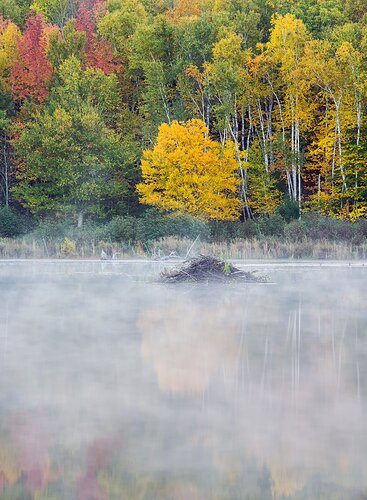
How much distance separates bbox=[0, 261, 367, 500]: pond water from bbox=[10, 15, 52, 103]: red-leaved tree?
1437 inches

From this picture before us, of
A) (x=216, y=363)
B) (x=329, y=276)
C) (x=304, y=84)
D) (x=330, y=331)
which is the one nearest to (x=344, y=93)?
(x=304, y=84)

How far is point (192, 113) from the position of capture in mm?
52500

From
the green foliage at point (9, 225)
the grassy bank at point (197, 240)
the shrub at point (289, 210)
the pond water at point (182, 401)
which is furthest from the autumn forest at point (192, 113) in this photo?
the pond water at point (182, 401)

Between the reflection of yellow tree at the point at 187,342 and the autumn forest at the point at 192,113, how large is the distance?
27259 millimetres

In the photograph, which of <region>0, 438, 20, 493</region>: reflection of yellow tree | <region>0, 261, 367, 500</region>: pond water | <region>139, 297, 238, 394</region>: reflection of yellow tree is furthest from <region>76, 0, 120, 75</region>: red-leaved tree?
<region>0, 438, 20, 493</region>: reflection of yellow tree

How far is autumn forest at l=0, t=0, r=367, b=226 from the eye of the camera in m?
46.0

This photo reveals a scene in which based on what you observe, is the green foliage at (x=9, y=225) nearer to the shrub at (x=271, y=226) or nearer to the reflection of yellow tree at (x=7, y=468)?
the shrub at (x=271, y=226)

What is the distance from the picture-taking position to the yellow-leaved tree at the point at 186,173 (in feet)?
144

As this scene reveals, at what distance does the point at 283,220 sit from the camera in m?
43.0

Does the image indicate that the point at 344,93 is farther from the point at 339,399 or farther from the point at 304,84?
the point at 339,399

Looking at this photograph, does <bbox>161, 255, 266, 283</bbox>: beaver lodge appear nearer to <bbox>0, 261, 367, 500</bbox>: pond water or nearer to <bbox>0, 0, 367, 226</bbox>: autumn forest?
<bbox>0, 261, 367, 500</bbox>: pond water

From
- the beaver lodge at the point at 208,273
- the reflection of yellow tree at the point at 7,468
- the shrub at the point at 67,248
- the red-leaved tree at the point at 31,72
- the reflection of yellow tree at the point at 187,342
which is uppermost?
the red-leaved tree at the point at 31,72

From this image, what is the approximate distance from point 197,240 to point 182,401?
27637 millimetres

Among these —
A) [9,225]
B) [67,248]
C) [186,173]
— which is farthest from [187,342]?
[9,225]
